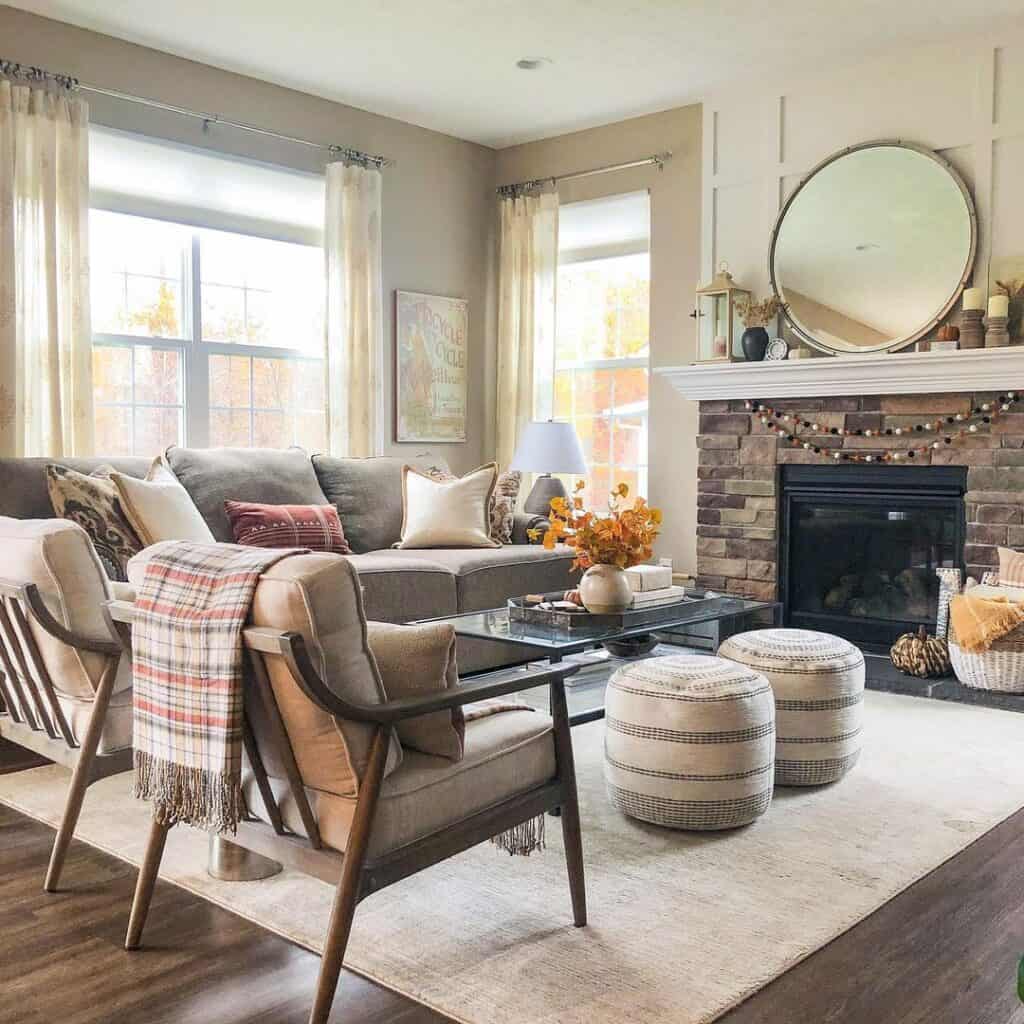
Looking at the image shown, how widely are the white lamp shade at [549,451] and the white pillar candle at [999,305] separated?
2.08 metres

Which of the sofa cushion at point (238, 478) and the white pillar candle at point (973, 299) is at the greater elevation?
the white pillar candle at point (973, 299)

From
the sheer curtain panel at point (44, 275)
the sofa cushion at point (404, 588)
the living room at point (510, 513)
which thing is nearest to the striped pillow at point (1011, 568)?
the living room at point (510, 513)

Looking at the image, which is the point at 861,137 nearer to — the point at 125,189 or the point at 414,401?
the point at 414,401

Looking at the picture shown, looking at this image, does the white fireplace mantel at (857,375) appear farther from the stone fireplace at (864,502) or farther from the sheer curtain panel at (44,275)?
the sheer curtain panel at (44,275)

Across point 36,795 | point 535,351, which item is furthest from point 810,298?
point 36,795

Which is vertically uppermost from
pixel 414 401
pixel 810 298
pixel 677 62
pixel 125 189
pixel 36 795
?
pixel 677 62

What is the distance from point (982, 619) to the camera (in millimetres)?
4336

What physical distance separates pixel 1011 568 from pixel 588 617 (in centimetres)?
212

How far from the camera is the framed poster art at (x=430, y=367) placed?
6285mm

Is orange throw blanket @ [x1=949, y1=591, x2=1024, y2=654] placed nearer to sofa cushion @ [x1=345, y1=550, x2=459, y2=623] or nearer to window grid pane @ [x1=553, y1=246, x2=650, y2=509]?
sofa cushion @ [x1=345, y1=550, x2=459, y2=623]

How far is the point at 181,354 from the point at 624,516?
293cm

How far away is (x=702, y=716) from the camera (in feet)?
9.20

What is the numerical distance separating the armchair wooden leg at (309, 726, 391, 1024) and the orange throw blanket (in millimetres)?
3218

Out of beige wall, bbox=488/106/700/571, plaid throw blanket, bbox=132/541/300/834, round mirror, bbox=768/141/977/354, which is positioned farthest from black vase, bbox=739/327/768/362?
plaid throw blanket, bbox=132/541/300/834
